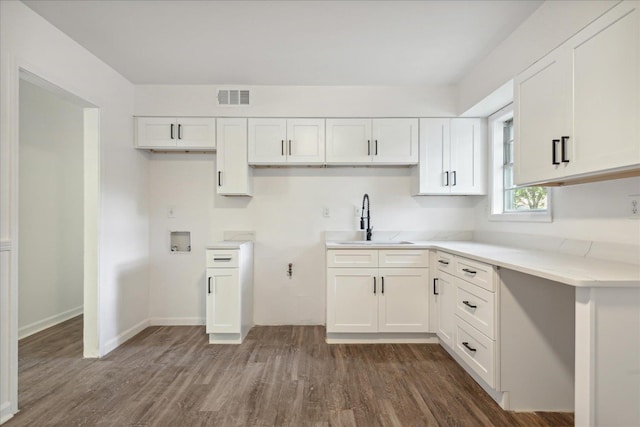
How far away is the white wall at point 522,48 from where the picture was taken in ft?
6.17

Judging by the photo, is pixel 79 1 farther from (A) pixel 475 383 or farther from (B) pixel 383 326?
(A) pixel 475 383

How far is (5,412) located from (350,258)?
8.57 ft

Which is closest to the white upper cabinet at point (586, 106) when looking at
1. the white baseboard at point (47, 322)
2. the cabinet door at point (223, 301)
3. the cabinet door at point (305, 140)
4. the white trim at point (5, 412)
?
the cabinet door at point (305, 140)

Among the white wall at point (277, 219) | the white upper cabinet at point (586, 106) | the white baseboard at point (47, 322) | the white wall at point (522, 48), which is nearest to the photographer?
the white upper cabinet at point (586, 106)

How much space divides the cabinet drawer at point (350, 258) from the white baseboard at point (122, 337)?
6.95ft

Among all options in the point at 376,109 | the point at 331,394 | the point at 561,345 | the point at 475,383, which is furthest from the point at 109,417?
the point at 376,109

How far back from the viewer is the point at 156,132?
3.44 metres

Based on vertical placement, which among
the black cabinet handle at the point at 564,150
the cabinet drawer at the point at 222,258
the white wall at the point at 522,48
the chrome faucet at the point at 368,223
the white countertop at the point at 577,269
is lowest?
the cabinet drawer at the point at 222,258

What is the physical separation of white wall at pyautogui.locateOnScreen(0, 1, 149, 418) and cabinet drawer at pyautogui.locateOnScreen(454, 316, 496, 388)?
299cm

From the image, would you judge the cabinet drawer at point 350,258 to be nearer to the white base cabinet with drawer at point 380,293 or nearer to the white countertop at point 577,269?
the white base cabinet with drawer at point 380,293

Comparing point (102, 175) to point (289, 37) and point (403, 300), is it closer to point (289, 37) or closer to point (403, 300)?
point (289, 37)

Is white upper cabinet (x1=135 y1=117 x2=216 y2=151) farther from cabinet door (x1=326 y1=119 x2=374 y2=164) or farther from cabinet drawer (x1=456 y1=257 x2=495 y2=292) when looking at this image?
cabinet drawer (x1=456 y1=257 x2=495 y2=292)

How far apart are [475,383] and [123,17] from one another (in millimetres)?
3634

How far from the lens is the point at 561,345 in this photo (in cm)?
202
